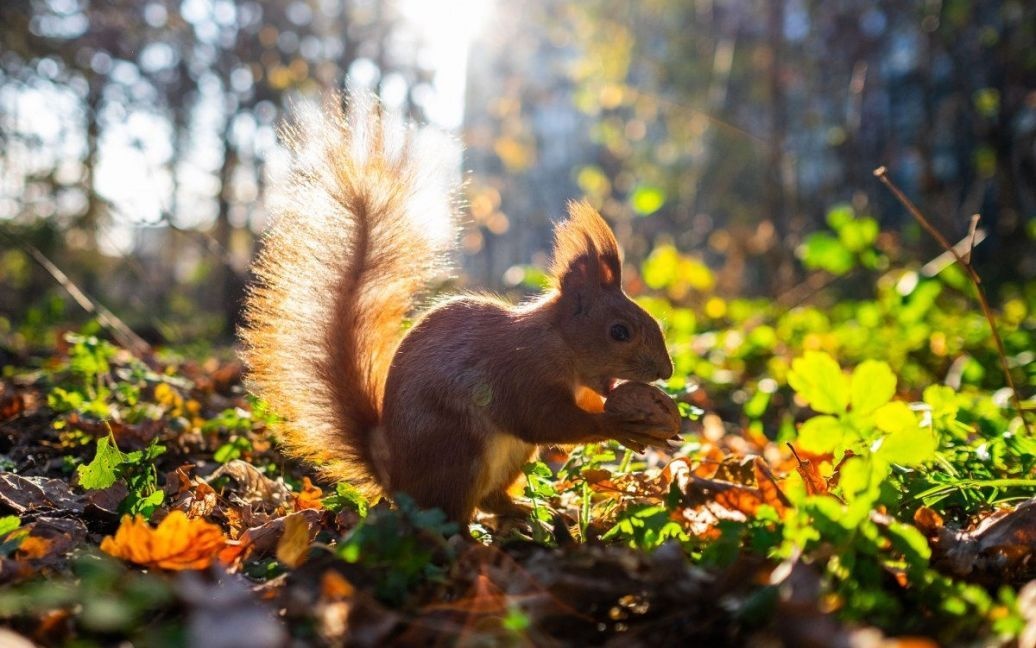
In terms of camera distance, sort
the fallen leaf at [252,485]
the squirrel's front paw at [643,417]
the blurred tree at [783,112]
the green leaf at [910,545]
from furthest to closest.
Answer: the blurred tree at [783,112]
the fallen leaf at [252,485]
the squirrel's front paw at [643,417]
the green leaf at [910,545]

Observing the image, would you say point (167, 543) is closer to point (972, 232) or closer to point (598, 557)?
point (598, 557)

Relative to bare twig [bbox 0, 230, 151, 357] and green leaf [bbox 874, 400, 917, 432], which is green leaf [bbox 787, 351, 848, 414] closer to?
green leaf [bbox 874, 400, 917, 432]

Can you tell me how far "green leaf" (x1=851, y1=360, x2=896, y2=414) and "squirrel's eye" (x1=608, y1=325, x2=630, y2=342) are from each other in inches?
27.9

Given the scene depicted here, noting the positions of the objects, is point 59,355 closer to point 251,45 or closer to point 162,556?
point 162,556

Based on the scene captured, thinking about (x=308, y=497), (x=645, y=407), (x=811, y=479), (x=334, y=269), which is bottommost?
(x=308, y=497)

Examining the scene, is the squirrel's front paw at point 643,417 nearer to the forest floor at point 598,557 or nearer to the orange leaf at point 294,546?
the forest floor at point 598,557

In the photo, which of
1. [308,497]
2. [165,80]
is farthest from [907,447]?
[165,80]

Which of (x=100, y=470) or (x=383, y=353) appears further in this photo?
(x=383, y=353)

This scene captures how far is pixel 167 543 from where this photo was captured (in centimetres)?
133

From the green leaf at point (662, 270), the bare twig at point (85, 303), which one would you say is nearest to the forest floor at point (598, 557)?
the bare twig at point (85, 303)

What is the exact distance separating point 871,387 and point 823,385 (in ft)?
0.28

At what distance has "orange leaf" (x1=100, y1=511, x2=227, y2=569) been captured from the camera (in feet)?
4.35

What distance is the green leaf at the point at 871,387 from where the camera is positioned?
1.48 meters

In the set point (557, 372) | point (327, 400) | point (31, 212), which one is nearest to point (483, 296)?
point (557, 372)
